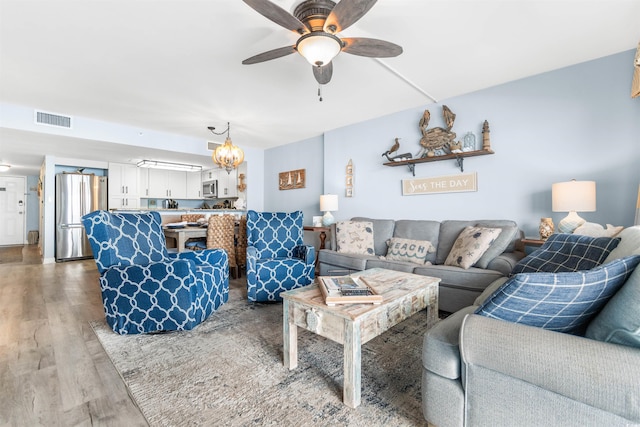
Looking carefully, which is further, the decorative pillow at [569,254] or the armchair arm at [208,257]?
the armchair arm at [208,257]

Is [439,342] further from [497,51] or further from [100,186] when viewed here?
[100,186]

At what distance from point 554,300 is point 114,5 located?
2.90m

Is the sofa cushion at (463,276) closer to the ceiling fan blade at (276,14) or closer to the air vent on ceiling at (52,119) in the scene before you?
the ceiling fan blade at (276,14)

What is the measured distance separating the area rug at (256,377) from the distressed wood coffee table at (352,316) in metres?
0.14

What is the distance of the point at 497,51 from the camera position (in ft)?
8.38

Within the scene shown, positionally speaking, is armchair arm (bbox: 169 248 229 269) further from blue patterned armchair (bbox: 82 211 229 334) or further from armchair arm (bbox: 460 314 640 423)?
armchair arm (bbox: 460 314 640 423)

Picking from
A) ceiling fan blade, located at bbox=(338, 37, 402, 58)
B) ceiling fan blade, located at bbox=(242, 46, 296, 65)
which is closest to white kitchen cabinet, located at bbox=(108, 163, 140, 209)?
ceiling fan blade, located at bbox=(242, 46, 296, 65)

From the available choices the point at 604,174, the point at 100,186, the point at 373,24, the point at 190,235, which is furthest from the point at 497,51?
the point at 100,186

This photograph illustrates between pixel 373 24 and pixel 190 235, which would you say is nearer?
pixel 373 24

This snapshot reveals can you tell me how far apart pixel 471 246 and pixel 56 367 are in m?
3.32

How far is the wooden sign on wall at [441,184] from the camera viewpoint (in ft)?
11.5

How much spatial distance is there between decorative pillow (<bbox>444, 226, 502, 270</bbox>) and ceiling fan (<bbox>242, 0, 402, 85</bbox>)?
186 cm

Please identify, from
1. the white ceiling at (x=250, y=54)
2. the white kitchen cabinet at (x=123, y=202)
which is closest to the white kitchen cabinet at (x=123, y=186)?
the white kitchen cabinet at (x=123, y=202)

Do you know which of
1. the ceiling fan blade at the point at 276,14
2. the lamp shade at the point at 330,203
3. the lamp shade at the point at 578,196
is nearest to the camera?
the ceiling fan blade at the point at 276,14
